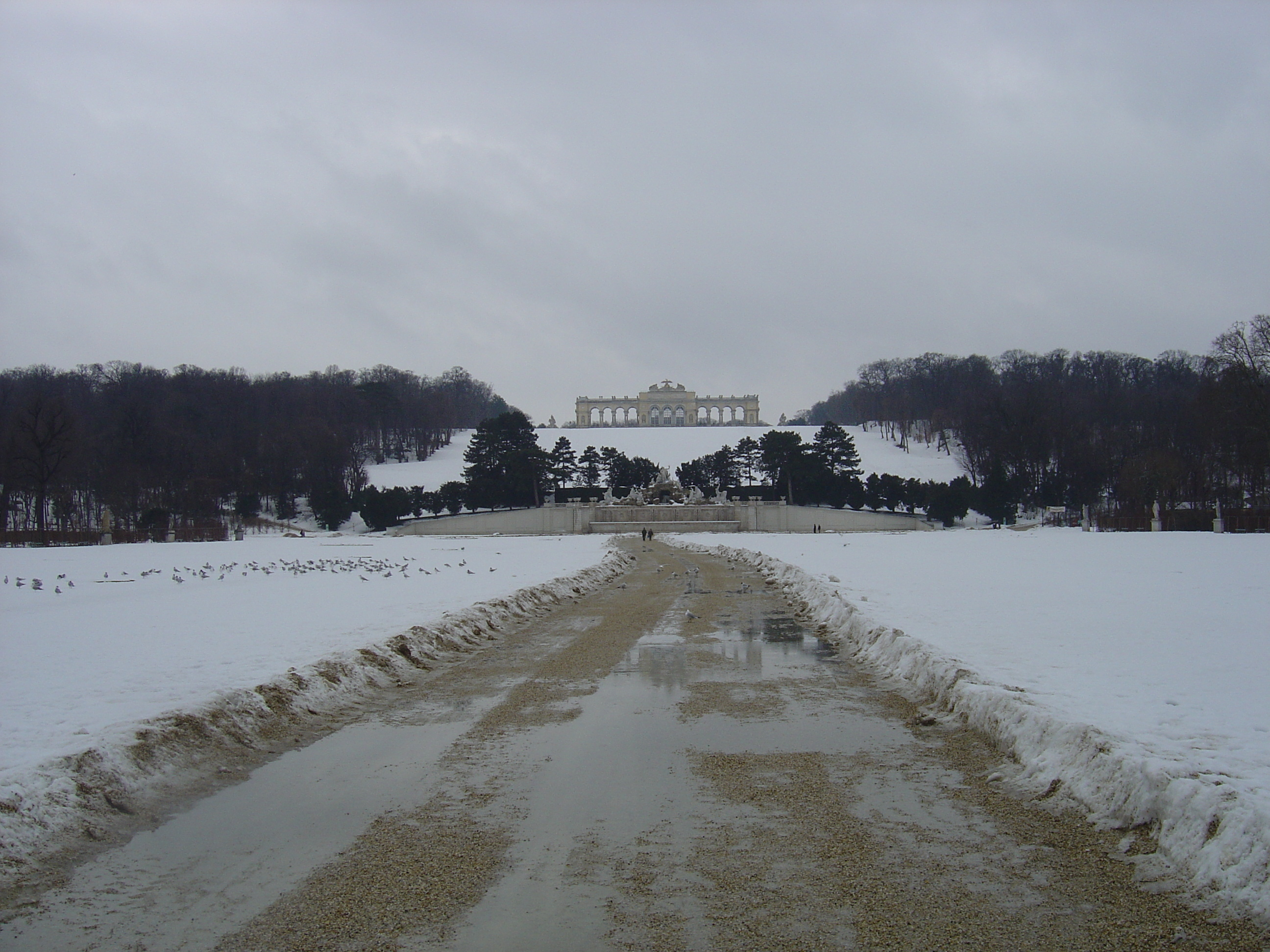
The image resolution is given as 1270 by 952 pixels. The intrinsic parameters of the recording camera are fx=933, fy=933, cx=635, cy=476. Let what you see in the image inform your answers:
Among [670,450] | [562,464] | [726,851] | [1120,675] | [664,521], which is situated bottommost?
[726,851]

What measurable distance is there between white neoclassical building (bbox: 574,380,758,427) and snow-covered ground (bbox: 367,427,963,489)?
25.7ft

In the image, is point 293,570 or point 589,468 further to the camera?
point 589,468

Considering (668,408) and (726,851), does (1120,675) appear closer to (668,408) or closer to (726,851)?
(726,851)

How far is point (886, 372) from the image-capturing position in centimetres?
13400

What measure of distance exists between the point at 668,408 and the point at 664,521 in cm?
8990

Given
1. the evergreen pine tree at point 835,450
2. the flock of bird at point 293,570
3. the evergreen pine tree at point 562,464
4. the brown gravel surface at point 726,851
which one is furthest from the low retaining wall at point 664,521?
the brown gravel surface at point 726,851

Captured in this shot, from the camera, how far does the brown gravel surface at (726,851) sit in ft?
13.3

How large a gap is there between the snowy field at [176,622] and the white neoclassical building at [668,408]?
12794 cm

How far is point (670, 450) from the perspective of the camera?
12275 cm

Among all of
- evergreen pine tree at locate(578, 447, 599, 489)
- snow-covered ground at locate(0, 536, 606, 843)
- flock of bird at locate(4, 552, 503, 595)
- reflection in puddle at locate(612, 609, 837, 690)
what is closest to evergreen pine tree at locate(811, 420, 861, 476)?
evergreen pine tree at locate(578, 447, 599, 489)

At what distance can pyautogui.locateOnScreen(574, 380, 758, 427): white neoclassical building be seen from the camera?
162 m

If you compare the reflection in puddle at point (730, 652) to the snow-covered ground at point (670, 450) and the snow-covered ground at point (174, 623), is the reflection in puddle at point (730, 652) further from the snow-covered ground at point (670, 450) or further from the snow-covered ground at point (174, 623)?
the snow-covered ground at point (670, 450)

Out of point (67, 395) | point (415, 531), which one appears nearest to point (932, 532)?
point (415, 531)

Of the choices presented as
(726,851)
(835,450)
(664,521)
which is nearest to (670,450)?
(835,450)
